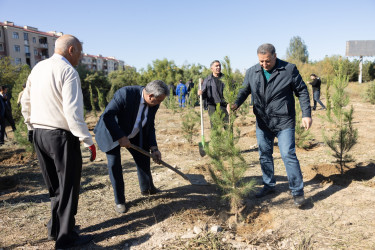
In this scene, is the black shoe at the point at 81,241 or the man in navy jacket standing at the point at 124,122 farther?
the man in navy jacket standing at the point at 124,122

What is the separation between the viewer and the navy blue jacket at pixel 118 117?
297 centimetres

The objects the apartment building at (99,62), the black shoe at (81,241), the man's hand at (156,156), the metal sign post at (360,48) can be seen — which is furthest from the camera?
the apartment building at (99,62)

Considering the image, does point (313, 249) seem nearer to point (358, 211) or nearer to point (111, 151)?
point (358, 211)

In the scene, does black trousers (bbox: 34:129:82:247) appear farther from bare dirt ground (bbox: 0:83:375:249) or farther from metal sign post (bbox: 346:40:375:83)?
metal sign post (bbox: 346:40:375:83)

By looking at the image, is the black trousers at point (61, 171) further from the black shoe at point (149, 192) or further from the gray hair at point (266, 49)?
the gray hair at point (266, 49)

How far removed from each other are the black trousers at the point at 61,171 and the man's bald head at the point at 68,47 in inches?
26.6

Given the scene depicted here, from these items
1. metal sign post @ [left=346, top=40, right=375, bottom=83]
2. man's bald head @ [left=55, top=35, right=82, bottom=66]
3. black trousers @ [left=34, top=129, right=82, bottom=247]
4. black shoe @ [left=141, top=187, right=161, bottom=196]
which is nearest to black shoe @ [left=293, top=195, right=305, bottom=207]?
black shoe @ [left=141, top=187, right=161, bottom=196]

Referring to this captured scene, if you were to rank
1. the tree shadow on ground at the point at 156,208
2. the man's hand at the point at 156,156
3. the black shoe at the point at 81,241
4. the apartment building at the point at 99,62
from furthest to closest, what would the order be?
1. the apartment building at the point at 99,62
2. the man's hand at the point at 156,156
3. the tree shadow on ground at the point at 156,208
4. the black shoe at the point at 81,241

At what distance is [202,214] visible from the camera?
10.4 feet

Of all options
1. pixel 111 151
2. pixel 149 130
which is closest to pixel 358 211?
pixel 149 130

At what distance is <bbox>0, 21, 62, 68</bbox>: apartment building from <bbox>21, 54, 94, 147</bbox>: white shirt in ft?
142

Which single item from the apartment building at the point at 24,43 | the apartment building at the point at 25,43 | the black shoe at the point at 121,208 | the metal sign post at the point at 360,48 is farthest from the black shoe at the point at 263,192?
the apartment building at the point at 24,43

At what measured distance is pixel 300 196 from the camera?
314cm

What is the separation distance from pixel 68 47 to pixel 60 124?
70 cm
